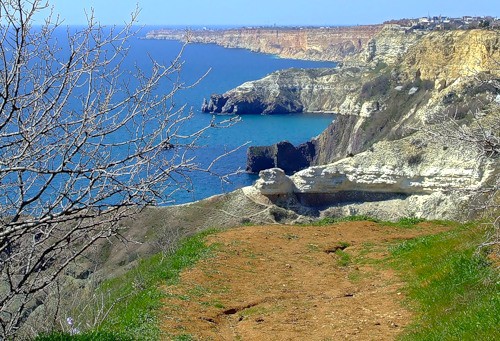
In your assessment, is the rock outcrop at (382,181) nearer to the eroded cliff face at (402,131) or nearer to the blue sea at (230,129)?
the eroded cliff face at (402,131)

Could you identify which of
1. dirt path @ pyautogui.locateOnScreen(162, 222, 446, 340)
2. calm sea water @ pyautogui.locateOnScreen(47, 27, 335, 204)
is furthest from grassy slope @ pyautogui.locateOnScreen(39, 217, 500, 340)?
calm sea water @ pyautogui.locateOnScreen(47, 27, 335, 204)

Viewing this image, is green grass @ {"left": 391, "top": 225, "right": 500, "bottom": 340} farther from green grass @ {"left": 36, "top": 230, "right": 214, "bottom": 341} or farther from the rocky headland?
green grass @ {"left": 36, "top": 230, "right": 214, "bottom": 341}

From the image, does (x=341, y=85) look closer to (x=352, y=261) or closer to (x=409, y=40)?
(x=409, y=40)

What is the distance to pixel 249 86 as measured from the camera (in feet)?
393

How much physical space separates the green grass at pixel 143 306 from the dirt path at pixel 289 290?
0.69 ft

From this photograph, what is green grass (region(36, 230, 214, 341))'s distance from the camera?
713cm

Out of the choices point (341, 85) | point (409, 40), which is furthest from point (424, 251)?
point (341, 85)

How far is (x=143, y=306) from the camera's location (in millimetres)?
9375

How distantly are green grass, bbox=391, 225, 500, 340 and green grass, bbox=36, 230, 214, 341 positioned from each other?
312 cm

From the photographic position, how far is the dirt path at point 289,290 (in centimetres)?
876

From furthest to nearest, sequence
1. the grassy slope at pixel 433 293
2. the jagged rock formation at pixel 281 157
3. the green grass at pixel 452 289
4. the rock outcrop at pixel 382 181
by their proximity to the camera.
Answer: the jagged rock formation at pixel 281 157 → the rock outcrop at pixel 382 181 → the grassy slope at pixel 433 293 → the green grass at pixel 452 289

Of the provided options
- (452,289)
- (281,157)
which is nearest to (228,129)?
(281,157)

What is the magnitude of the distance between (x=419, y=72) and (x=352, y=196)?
32764 mm

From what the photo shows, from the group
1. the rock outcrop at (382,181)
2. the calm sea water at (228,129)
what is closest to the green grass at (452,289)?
the calm sea water at (228,129)
